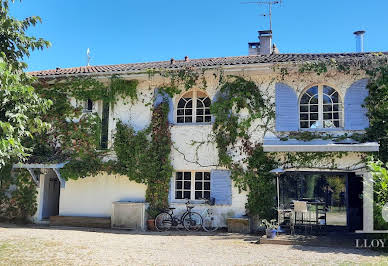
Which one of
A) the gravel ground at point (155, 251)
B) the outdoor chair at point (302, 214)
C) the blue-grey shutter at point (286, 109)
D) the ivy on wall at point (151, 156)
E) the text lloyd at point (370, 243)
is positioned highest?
the blue-grey shutter at point (286, 109)

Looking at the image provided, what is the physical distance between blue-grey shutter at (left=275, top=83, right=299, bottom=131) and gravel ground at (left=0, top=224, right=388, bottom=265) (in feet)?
16.9

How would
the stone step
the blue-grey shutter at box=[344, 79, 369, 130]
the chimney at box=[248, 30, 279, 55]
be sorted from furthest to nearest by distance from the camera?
the chimney at box=[248, 30, 279, 55] < the stone step < the blue-grey shutter at box=[344, 79, 369, 130]

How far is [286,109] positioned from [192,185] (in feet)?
18.2

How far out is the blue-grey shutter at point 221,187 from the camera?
16.7 m

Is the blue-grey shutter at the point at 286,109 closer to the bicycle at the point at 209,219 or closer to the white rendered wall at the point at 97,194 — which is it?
the bicycle at the point at 209,219

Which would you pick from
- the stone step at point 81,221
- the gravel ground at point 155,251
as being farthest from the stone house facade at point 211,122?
the gravel ground at point 155,251

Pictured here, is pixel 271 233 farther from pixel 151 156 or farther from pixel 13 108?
pixel 13 108

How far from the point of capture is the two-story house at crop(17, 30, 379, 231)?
52.6ft

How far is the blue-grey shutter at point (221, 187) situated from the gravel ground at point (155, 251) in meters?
Answer: 2.09

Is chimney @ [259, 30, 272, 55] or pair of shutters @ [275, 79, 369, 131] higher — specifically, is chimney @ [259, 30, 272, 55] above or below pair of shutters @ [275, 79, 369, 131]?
above

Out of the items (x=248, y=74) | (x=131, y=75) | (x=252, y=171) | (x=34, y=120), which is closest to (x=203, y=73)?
(x=248, y=74)

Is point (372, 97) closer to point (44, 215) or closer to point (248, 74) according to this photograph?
point (248, 74)

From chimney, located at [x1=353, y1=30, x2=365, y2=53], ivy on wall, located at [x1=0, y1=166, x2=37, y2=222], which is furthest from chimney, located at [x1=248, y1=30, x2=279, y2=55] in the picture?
ivy on wall, located at [x1=0, y1=166, x2=37, y2=222]

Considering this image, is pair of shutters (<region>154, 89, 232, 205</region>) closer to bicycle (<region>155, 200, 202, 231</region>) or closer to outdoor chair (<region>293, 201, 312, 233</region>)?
bicycle (<region>155, 200, 202, 231</region>)
